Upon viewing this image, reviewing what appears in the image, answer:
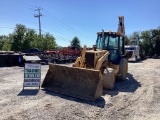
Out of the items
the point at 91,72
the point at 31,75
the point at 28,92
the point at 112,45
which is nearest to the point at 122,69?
the point at 112,45

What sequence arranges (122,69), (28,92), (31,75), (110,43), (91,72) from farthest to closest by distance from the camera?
(122,69), (110,43), (31,75), (28,92), (91,72)

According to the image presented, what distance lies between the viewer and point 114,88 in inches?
395

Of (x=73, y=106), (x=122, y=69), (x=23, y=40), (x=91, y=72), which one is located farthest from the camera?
(x=23, y=40)

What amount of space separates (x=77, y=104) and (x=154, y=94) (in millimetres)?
3444

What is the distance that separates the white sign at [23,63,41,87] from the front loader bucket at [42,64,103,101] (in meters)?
0.43

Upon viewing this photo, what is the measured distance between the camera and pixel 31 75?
926cm

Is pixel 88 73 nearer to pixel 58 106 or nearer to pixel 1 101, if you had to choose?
pixel 58 106

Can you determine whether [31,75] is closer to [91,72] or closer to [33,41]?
[91,72]

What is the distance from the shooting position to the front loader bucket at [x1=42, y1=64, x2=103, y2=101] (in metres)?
7.92

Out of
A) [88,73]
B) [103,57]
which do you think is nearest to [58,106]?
[88,73]

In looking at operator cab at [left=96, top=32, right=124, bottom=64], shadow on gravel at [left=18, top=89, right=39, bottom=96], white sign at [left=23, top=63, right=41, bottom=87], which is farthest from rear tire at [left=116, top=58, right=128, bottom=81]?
shadow on gravel at [left=18, top=89, right=39, bottom=96]

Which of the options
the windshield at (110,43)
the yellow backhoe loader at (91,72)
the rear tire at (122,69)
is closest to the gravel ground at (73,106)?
the yellow backhoe loader at (91,72)

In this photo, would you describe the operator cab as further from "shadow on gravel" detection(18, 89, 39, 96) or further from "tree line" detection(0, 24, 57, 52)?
"tree line" detection(0, 24, 57, 52)

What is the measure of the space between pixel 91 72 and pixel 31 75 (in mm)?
2673
